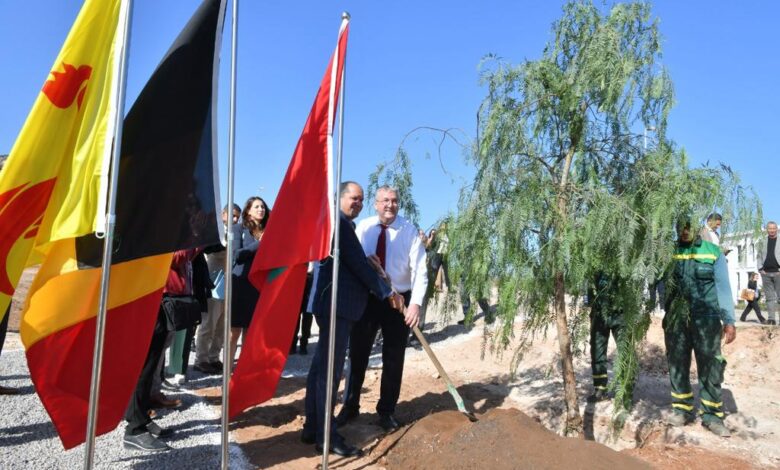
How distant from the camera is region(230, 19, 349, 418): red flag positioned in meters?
3.93

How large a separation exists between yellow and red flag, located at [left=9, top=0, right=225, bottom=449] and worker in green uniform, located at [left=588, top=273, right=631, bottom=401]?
2.93 metres

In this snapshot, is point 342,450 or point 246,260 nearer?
point 342,450

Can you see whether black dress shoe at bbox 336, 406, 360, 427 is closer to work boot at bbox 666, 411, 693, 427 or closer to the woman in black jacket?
the woman in black jacket

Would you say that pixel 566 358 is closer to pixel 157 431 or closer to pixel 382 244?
pixel 382 244

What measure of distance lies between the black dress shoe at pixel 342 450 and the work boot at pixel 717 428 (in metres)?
3.22

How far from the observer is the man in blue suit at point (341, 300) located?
14.1ft

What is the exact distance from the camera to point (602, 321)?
5844 mm

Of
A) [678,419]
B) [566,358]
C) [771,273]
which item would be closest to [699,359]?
[678,419]

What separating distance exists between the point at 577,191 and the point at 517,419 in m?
1.72

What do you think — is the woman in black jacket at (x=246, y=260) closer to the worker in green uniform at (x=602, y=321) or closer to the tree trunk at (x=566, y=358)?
the tree trunk at (x=566, y=358)

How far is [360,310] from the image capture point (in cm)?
446

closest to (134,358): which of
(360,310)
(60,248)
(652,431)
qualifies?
(60,248)

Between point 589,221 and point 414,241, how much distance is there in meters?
1.58

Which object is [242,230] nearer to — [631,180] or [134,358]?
[134,358]
